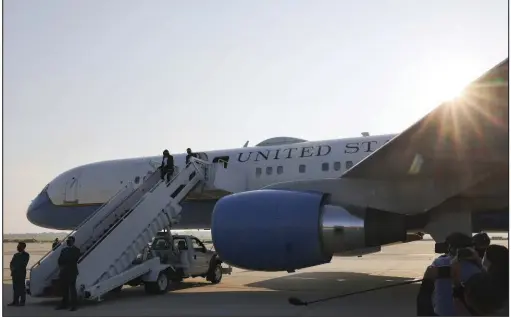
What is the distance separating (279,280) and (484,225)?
5.62m

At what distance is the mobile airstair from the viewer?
11.0 meters

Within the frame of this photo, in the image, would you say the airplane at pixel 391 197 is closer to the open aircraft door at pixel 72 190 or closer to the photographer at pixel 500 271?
the photographer at pixel 500 271

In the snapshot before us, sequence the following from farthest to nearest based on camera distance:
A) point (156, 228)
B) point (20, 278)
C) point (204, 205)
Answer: point (204, 205) → point (156, 228) → point (20, 278)

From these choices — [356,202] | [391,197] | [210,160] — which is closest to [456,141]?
[391,197]

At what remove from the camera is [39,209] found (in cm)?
1848

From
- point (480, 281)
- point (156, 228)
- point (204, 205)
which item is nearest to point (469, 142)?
point (480, 281)

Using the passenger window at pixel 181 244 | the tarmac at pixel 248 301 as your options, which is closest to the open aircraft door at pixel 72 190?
the tarmac at pixel 248 301

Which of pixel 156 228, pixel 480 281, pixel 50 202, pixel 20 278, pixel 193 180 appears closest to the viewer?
pixel 480 281

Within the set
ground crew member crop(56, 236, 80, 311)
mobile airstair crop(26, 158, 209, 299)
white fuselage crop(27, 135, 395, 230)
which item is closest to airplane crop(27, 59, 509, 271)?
mobile airstair crop(26, 158, 209, 299)

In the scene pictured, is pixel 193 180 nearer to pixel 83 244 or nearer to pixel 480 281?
pixel 83 244

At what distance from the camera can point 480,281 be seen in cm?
452

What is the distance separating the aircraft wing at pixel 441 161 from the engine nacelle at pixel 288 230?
0.39 m

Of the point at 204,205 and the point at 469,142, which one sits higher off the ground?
the point at 469,142

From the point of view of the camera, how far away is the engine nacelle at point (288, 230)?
31.2 ft
